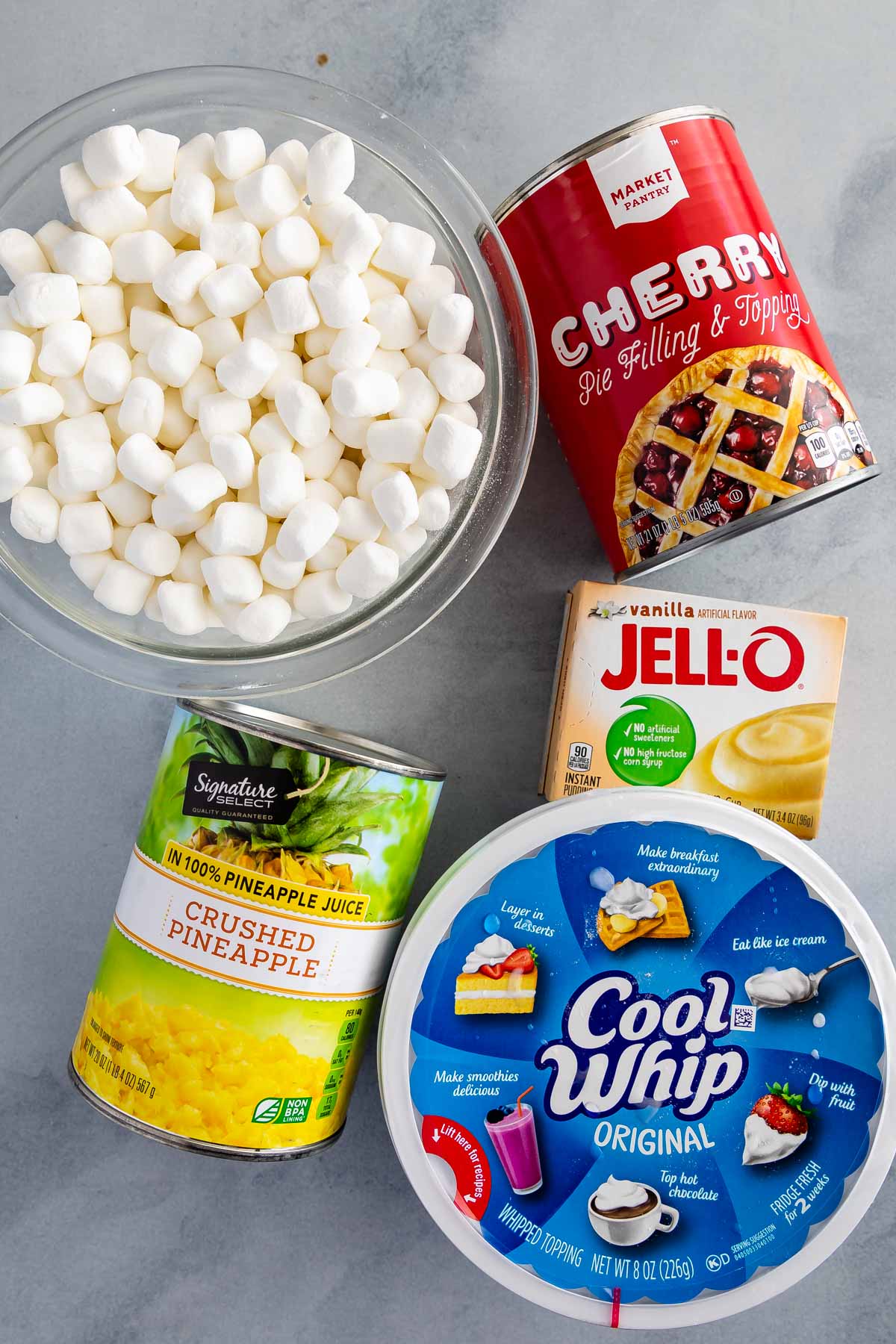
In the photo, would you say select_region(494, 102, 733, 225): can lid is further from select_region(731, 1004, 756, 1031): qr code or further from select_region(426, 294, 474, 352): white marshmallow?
select_region(731, 1004, 756, 1031): qr code

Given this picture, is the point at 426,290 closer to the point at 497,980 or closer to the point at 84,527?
the point at 84,527

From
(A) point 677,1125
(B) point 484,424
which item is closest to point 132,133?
(B) point 484,424

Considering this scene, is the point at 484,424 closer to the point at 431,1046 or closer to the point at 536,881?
the point at 536,881

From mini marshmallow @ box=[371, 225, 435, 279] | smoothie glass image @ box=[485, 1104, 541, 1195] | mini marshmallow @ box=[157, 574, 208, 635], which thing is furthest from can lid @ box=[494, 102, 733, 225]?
smoothie glass image @ box=[485, 1104, 541, 1195]

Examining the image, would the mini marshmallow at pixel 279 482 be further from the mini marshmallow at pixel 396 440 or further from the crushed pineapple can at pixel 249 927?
the crushed pineapple can at pixel 249 927

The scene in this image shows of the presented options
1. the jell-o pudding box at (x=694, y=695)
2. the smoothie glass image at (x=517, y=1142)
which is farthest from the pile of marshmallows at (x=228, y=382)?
the smoothie glass image at (x=517, y=1142)

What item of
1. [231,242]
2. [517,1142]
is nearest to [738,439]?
[231,242]
